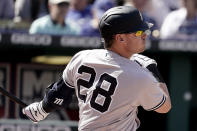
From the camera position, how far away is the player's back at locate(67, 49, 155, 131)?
3.35 meters

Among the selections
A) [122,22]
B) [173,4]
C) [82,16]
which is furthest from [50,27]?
[122,22]

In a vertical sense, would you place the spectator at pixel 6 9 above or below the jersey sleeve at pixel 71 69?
below

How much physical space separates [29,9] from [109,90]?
4.32 meters

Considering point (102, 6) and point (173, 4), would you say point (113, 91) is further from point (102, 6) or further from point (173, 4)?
point (173, 4)

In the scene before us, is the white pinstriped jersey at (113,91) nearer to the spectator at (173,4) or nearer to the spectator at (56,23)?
the spectator at (56,23)

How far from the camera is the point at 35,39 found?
668 centimetres

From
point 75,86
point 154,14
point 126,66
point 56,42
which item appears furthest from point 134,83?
point 154,14

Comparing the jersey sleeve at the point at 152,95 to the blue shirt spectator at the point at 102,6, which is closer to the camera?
the jersey sleeve at the point at 152,95

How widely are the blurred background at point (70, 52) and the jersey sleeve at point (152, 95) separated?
10.7 ft

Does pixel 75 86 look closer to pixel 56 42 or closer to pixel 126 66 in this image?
pixel 126 66

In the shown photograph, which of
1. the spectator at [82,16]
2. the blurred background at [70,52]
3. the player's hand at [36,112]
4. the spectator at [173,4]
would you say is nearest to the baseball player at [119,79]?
the player's hand at [36,112]

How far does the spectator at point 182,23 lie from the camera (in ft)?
22.8

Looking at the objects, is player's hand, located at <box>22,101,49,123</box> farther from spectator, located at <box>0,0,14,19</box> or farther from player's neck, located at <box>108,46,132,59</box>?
spectator, located at <box>0,0,14,19</box>

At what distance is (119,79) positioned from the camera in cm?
335
